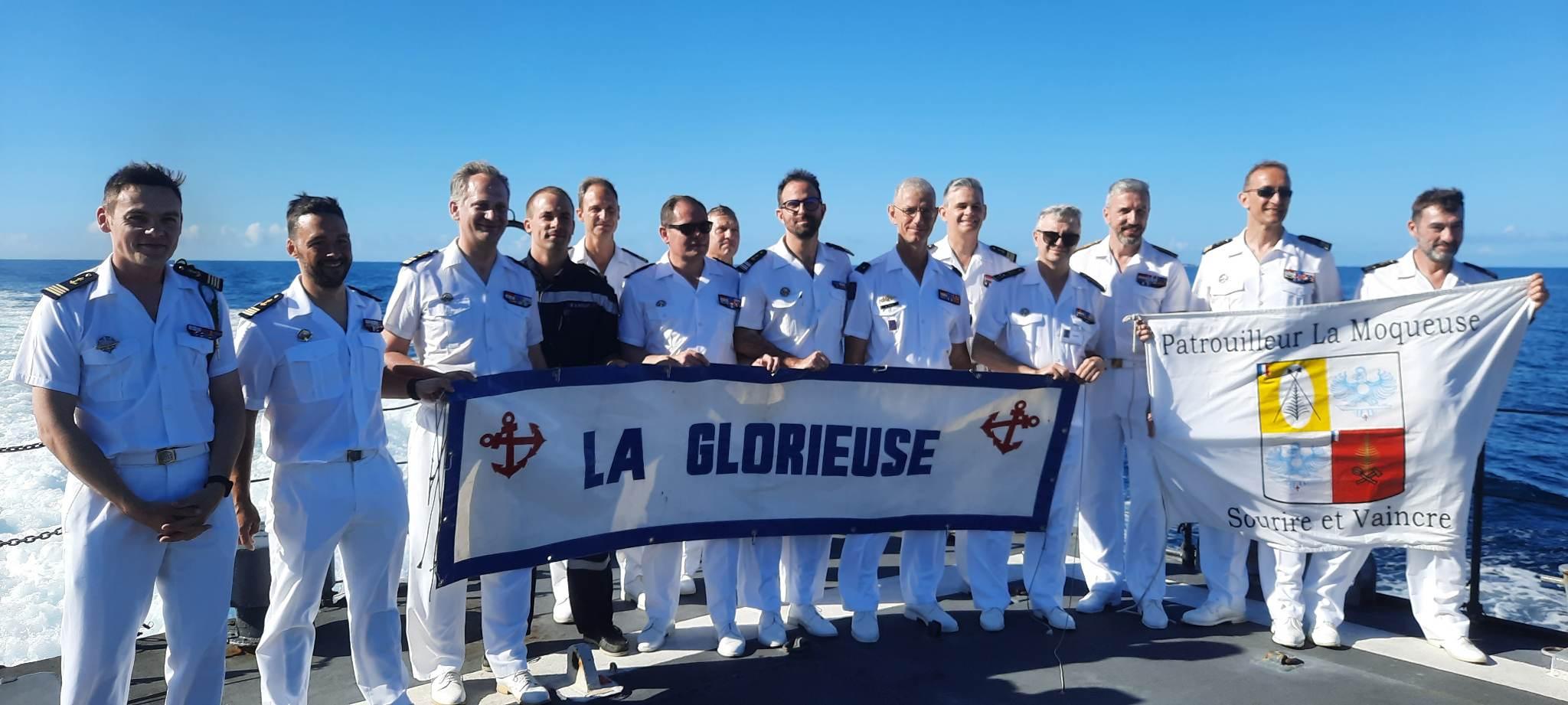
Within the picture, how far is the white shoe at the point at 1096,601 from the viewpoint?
5.05m

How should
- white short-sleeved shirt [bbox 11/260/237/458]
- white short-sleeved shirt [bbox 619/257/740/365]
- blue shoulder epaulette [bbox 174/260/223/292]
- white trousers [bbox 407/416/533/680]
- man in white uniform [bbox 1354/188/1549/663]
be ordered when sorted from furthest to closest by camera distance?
white short-sleeved shirt [bbox 619/257/740/365], man in white uniform [bbox 1354/188/1549/663], white trousers [bbox 407/416/533/680], blue shoulder epaulette [bbox 174/260/223/292], white short-sleeved shirt [bbox 11/260/237/458]

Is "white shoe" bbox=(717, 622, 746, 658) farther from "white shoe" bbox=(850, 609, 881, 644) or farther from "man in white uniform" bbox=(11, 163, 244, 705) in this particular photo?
"man in white uniform" bbox=(11, 163, 244, 705)

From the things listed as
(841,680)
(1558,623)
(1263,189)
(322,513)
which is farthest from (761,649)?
(1558,623)

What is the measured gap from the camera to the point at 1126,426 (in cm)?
509

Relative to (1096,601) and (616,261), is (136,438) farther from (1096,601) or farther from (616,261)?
(1096,601)

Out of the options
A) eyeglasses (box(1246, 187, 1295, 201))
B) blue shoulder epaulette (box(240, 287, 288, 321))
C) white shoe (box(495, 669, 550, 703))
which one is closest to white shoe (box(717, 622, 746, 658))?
white shoe (box(495, 669, 550, 703))

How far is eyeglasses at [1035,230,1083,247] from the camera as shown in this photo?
15.7ft

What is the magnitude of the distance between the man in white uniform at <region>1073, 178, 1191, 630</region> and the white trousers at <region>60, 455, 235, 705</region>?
12.8 feet

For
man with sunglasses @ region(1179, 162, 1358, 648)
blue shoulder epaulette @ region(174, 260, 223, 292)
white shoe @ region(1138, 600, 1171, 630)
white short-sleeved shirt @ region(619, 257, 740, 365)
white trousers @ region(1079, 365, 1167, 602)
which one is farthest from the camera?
white trousers @ region(1079, 365, 1167, 602)

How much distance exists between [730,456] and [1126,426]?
2163 millimetres

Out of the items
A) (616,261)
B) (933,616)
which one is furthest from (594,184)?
(933,616)

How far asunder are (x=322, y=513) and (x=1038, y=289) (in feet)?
11.0

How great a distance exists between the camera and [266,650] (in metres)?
3.43

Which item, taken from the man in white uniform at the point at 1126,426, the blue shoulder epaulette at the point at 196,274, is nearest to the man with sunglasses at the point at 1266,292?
the man in white uniform at the point at 1126,426
